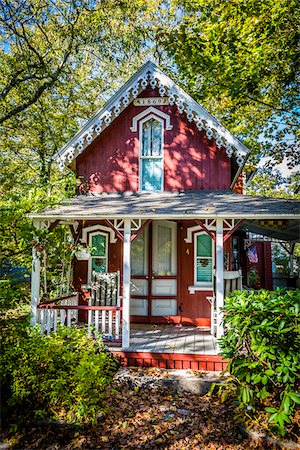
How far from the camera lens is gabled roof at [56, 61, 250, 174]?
8797mm

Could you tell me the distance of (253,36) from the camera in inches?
454

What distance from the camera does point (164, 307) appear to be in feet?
28.7

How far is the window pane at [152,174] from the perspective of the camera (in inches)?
372

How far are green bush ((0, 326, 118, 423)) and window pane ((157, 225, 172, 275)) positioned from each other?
3666 millimetres

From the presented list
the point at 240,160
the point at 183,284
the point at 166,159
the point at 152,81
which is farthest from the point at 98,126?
the point at 183,284

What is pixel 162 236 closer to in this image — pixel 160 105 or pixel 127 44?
pixel 160 105

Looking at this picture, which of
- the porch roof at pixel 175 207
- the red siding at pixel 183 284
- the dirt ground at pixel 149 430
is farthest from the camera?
the red siding at pixel 183 284

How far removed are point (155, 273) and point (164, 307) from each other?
38.9 inches

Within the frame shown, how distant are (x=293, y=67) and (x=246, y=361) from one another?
39.0ft

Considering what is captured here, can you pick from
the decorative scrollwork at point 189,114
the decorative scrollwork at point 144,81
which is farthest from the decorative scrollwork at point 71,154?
the decorative scrollwork at point 189,114

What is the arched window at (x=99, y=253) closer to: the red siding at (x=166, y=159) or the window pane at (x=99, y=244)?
the window pane at (x=99, y=244)

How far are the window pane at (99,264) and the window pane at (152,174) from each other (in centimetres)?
253

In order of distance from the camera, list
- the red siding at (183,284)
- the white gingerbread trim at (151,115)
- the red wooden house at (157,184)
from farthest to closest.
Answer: the white gingerbread trim at (151,115), the red wooden house at (157,184), the red siding at (183,284)

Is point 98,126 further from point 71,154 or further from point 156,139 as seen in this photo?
point 156,139
